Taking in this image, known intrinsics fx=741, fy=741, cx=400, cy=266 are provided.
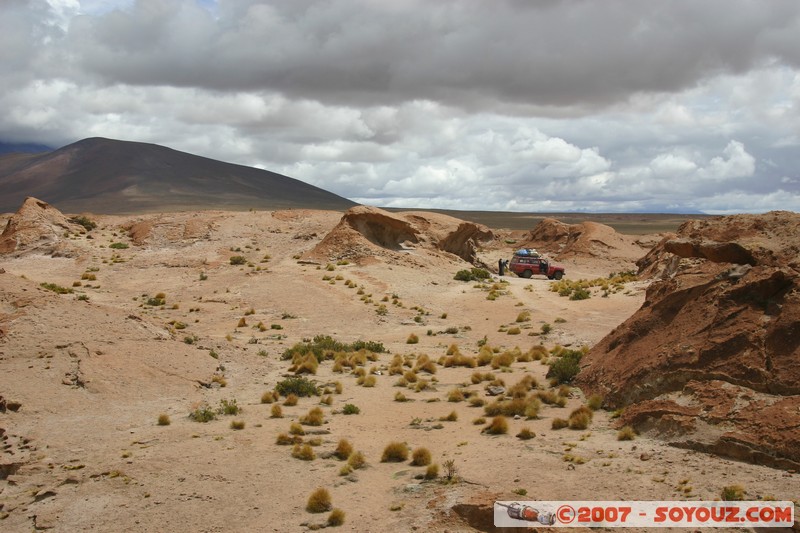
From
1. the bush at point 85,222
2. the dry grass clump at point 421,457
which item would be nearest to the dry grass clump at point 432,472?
the dry grass clump at point 421,457

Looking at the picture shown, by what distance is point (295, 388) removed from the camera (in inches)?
727

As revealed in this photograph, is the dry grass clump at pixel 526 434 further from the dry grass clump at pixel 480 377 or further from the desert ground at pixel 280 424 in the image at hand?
the dry grass clump at pixel 480 377

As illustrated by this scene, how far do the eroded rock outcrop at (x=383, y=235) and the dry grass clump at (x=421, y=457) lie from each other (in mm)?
30536

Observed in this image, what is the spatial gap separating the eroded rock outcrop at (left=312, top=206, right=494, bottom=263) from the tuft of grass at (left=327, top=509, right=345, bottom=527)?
32726mm

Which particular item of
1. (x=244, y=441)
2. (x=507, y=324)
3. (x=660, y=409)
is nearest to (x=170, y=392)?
(x=244, y=441)

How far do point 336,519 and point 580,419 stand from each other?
566cm

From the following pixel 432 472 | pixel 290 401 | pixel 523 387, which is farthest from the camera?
pixel 523 387

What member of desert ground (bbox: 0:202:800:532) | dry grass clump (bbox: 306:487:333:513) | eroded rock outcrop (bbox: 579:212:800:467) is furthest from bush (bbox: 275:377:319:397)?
dry grass clump (bbox: 306:487:333:513)

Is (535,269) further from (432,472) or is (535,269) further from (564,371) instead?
(432,472)

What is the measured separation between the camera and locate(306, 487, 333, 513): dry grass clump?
1091 centimetres

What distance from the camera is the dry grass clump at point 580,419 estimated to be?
13992 mm

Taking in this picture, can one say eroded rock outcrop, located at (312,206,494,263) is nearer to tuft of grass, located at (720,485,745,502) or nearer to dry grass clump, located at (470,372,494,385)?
dry grass clump, located at (470,372,494,385)

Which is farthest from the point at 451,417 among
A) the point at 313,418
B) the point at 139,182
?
the point at 139,182

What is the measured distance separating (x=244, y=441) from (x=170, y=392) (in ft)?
13.7
